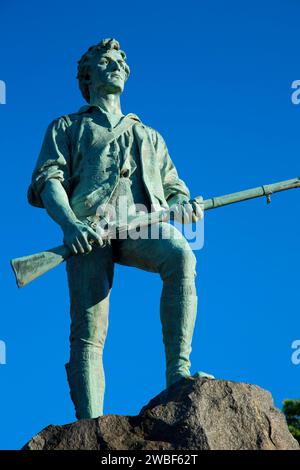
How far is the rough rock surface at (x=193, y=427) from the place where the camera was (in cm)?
704

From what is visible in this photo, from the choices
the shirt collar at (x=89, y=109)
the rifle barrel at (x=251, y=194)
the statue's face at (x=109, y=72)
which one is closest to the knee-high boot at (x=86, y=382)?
the rifle barrel at (x=251, y=194)

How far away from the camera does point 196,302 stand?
27.0 feet

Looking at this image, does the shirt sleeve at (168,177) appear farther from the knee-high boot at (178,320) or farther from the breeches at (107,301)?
the knee-high boot at (178,320)

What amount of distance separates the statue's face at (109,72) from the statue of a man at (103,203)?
1cm

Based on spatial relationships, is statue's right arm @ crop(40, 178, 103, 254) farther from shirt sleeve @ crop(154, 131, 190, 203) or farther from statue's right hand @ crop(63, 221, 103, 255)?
shirt sleeve @ crop(154, 131, 190, 203)

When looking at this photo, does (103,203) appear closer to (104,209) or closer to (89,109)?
(104,209)

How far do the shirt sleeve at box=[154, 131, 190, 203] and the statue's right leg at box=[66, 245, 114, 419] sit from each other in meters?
0.97

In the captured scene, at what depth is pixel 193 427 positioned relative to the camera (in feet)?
23.1

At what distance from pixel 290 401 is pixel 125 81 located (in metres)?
11.9

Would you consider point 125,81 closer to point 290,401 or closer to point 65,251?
point 65,251

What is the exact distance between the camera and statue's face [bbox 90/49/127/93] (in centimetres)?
965

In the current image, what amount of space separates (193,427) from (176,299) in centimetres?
141

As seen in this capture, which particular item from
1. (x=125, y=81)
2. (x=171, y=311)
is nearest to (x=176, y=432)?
(x=171, y=311)

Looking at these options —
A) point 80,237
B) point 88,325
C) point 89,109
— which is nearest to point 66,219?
point 80,237
